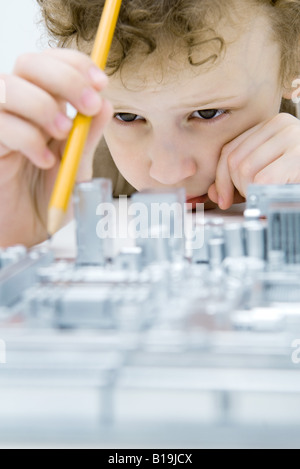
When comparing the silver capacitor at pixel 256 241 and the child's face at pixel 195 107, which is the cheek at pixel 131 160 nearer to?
the child's face at pixel 195 107

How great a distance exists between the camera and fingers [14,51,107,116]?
0.40 m

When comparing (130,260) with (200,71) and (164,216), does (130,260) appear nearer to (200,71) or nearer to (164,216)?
(164,216)

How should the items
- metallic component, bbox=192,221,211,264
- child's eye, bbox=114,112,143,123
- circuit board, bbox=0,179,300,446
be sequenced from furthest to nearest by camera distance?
1. child's eye, bbox=114,112,143,123
2. metallic component, bbox=192,221,211,264
3. circuit board, bbox=0,179,300,446

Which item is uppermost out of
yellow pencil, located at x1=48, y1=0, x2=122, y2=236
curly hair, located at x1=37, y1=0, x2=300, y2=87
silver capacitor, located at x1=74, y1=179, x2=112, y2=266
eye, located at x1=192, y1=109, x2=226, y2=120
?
curly hair, located at x1=37, y1=0, x2=300, y2=87

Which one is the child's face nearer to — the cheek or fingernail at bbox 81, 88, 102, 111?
the cheek

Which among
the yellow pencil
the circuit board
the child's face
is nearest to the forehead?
the child's face

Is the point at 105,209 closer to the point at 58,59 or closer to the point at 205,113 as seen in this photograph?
the point at 58,59

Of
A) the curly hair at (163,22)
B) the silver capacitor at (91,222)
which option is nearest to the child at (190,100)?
the curly hair at (163,22)

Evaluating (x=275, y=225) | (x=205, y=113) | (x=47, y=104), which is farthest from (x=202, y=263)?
(x=205, y=113)

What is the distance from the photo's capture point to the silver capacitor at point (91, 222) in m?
0.33

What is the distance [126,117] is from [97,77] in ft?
0.82

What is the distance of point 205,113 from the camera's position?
617mm

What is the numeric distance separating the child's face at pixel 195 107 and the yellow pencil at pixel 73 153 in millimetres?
A: 131
